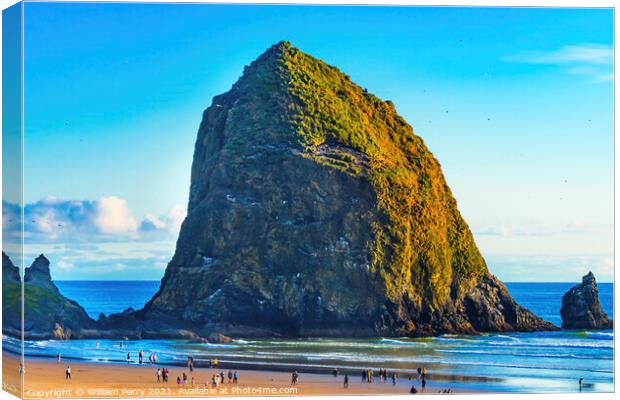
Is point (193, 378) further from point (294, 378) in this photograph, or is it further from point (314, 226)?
point (314, 226)

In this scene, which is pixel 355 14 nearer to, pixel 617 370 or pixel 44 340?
pixel 617 370

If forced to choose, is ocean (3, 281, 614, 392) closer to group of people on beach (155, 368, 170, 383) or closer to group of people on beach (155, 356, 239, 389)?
group of people on beach (155, 356, 239, 389)

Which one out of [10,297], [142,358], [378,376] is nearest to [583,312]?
[378,376]

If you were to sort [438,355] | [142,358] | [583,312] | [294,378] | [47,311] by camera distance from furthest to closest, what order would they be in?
[583,312], [47,311], [438,355], [142,358], [294,378]

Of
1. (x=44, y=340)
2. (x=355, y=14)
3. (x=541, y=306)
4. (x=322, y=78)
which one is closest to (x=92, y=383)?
(x=44, y=340)

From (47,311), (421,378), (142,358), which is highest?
(47,311)
